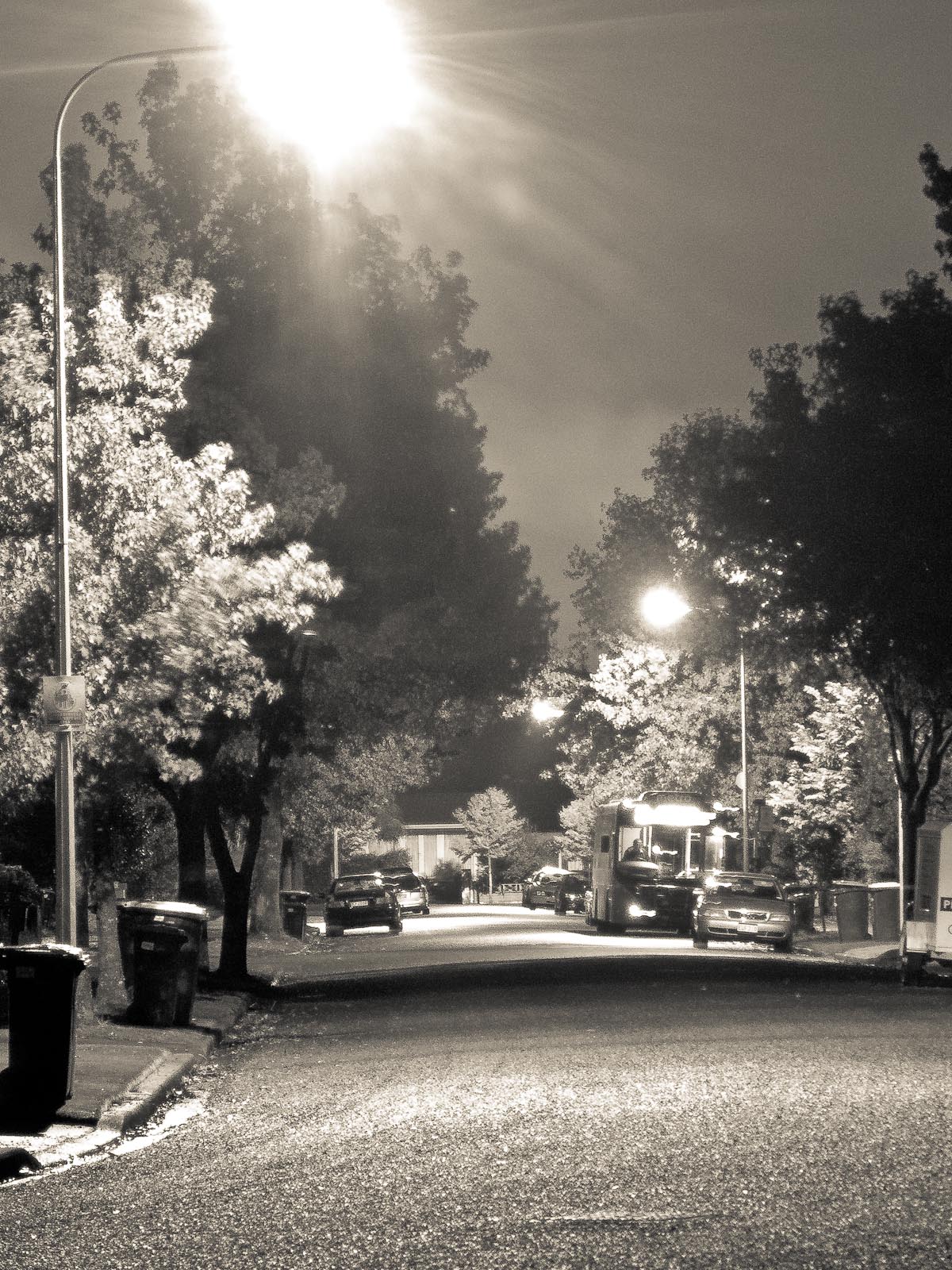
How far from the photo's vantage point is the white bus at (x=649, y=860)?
4716cm

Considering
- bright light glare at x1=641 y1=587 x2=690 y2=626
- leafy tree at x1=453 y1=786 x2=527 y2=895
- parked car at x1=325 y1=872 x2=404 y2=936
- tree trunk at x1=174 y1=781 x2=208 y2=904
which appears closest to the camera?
tree trunk at x1=174 y1=781 x2=208 y2=904

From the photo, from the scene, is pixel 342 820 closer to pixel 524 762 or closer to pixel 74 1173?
pixel 74 1173

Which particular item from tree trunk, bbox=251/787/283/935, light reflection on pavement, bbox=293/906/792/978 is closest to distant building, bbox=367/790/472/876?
light reflection on pavement, bbox=293/906/792/978

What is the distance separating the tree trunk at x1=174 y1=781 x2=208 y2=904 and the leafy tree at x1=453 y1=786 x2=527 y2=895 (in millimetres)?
87762

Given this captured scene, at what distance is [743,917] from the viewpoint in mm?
39000

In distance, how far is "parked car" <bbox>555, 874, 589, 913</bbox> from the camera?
254 feet

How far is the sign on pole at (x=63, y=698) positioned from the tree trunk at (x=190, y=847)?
11.7m

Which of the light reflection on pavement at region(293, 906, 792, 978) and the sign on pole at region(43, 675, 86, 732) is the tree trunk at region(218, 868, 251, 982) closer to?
the light reflection on pavement at region(293, 906, 792, 978)

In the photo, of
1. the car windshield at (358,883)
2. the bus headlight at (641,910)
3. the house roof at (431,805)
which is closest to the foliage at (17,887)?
the bus headlight at (641,910)

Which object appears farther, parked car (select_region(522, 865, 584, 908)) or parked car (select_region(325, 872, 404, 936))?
parked car (select_region(522, 865, 584, 908))

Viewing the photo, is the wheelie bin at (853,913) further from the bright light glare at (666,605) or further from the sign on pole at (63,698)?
the sign on pole at (63,698)

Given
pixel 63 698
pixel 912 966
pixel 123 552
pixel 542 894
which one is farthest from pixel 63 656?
pixel 542 894

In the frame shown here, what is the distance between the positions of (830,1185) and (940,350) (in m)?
21.7

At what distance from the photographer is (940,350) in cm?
2911
